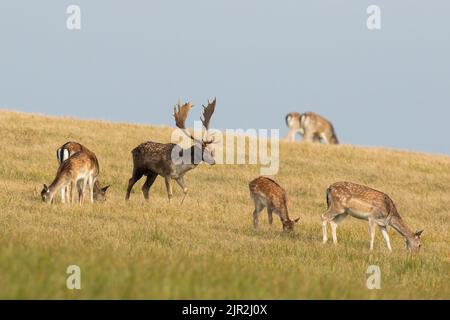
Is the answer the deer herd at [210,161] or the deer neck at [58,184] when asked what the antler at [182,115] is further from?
the deer neck at [58,184]

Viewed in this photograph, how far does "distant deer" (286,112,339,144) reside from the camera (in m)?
43.4

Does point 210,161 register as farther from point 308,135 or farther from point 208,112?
point 308,135

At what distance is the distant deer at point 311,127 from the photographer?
43.4 meters

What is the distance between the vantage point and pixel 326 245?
623 inches

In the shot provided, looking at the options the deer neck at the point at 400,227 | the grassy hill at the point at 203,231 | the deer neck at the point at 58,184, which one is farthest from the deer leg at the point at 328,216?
the deer neck at the point at 58,184

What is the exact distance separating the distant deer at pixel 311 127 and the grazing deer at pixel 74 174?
25.2 m

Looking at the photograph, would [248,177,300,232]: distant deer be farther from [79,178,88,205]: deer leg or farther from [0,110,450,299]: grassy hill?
[79,178,88,205]: deer leg

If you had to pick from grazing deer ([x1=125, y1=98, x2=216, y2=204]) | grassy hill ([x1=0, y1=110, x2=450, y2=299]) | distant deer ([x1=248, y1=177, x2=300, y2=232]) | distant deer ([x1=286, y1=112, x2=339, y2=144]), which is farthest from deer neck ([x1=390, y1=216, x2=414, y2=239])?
distant deer ([x1=286, y1=112, x2=339, y2=144])

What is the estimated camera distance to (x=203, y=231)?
16141 millimetres

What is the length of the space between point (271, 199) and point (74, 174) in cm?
438

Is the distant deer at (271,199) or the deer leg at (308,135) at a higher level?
the deer leg at (308,135)

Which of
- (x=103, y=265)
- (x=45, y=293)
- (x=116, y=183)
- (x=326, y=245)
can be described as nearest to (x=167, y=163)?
(x=116, y=183)

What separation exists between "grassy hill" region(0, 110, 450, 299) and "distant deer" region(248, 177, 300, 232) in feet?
1.28
